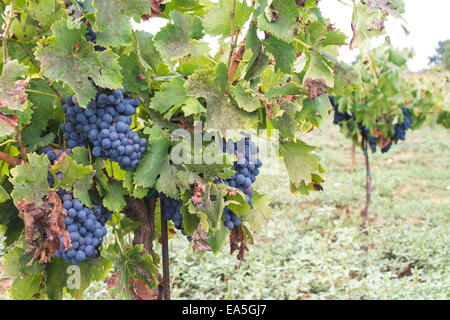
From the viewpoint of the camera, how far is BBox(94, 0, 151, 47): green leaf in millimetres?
1115

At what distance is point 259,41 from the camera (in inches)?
49.6

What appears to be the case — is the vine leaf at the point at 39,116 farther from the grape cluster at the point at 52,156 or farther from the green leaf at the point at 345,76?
the green leaf at the point at 345,76

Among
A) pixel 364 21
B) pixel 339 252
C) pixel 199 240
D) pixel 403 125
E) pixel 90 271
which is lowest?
pixel 339 252

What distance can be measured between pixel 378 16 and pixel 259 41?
1.33 ft

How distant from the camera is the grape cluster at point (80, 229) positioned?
1331 mm

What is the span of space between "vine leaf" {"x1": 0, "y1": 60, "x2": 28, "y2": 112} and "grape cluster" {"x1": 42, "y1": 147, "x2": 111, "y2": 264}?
0.81 ft

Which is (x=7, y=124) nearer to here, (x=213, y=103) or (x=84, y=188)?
(x=84, y=188)

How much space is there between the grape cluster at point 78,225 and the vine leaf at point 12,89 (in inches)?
9.8

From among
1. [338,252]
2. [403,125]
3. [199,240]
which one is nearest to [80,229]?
[199,240]

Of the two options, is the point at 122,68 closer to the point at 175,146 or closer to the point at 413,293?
the point at 175,146

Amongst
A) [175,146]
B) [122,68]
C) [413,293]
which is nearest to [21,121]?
[122,68]

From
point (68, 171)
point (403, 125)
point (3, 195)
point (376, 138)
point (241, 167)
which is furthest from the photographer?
point (376, 138)

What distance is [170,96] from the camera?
1.33 metres

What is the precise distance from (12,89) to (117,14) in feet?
1.17
